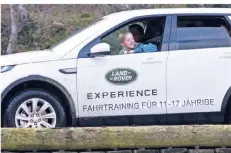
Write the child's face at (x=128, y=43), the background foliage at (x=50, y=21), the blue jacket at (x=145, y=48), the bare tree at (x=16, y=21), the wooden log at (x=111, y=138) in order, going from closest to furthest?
1. the wooden log at (x=111, y=138)
2. the blue jacket at (x=145, y=48)
3. the child's face at (x=128, y=43)
4. the bare tree at (x=16, y=21)
5. the background foliage at (x=50, y=21)

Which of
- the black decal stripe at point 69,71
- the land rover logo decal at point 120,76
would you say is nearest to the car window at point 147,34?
the land rover logo decal at point 120,76

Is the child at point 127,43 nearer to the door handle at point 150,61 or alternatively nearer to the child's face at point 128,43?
the child's face at point 128,43

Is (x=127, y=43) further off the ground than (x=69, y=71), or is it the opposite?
(x=127, y=43)

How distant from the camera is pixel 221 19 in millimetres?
7742

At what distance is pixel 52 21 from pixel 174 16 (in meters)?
10.4

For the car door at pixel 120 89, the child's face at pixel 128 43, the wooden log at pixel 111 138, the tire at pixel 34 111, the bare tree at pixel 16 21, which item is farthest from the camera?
the bare tree at pixel 16 21

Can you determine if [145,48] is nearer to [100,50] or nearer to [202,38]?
[100,50]

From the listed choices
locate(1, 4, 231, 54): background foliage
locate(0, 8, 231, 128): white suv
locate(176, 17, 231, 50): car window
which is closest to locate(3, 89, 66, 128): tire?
locate(0, 8, 231, 128): white suv

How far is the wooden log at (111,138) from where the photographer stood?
6.08 m

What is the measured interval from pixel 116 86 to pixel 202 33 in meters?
1.25

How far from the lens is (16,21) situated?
55.9ft

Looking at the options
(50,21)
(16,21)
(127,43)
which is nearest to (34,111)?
(127,43)

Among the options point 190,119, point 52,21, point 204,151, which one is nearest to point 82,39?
point 190,119

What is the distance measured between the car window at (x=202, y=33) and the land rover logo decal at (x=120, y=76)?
0.69 metres
